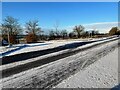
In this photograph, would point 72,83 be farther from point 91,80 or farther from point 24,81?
point 24,81

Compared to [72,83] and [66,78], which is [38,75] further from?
[72,83]

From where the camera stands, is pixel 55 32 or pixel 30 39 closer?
pixel 30 39

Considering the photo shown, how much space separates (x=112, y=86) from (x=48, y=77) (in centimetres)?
277

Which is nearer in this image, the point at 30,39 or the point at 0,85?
the point at 0,85

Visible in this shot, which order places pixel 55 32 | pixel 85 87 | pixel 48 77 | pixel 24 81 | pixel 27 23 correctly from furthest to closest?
pixel 55 32 < pixel 27 23 < pixel 48 77 < pixel 24 81 < pixel 85 87

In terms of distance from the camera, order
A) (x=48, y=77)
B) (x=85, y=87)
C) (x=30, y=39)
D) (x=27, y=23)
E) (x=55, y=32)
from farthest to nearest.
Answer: (x=55, y=32)
(x=27, y=23)
(x=30, y=39)
(x=48, y=77)
(x=85, y=87)

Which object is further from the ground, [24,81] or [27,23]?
[27,23]

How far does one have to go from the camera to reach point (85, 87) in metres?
8.53

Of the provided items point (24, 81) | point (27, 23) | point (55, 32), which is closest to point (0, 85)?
point (24, 81)

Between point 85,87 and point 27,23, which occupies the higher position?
point 27,23

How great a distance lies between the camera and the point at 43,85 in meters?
8.53

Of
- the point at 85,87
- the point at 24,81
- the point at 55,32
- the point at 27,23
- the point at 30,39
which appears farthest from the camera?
the point at 55,32

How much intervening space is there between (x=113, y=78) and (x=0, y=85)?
16.7 feet

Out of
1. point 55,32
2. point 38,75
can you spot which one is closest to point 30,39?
point 55,32
